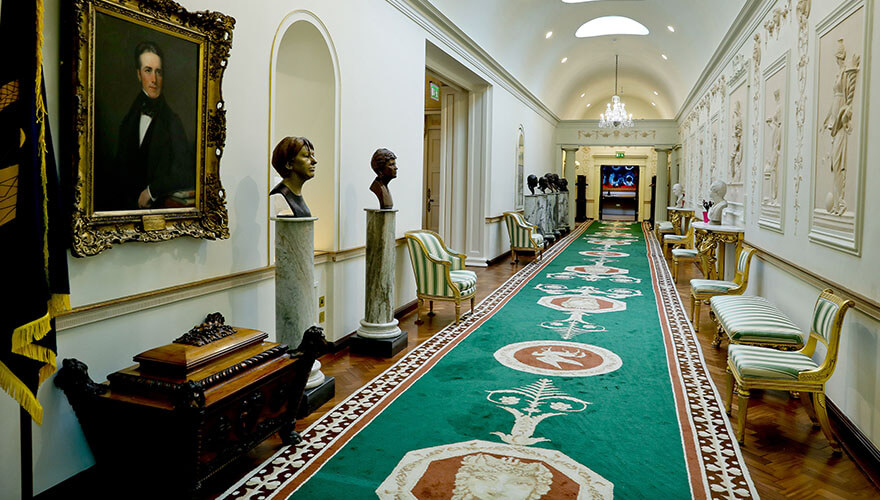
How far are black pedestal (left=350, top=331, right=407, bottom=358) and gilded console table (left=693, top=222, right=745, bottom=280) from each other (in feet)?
15.1

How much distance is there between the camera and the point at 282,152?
172 inches

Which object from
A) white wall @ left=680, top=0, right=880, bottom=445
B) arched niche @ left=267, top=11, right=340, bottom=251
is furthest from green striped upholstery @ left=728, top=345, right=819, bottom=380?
arched niche @ left=267, top=11, right=340, bottom=251

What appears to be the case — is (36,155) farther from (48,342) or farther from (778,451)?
(778,451)

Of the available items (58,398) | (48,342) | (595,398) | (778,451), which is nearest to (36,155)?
(48,342)

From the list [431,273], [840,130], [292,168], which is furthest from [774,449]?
[431,273]

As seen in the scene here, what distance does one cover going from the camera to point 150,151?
3.50m

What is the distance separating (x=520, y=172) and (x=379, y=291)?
31.8 feet

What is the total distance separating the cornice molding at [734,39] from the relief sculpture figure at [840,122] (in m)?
2.91

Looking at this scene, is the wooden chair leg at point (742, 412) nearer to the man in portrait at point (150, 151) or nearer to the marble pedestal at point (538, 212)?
the man in portrait at point (150, 151)

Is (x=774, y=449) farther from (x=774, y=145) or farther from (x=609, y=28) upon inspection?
(x=609, y=28)

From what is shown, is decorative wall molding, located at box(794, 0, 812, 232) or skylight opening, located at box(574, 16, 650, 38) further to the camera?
skylight opening, located at box(574, 16, 650, 38)

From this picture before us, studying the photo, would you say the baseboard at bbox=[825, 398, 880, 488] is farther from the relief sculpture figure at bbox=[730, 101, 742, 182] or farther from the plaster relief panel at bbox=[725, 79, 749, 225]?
the relief sculpture figure at bbox=[730, 101, 742, 182]

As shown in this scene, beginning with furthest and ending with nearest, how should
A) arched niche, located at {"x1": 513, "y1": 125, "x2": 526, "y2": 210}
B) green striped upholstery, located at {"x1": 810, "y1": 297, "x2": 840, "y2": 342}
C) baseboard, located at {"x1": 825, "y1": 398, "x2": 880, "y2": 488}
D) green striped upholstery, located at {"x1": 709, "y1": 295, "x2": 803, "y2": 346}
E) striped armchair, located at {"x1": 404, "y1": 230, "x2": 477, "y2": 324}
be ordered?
arched niche, located at {"x1": 513, "y1": 125, "x2": 526, "y2": 210} < striped armchair, located at {"x1": 404, "y1": 230, "x2": 477, "y2": 324} < green striped upholstery, located at {"x1": 709, "y1": 295, "x2": 803, "y2": 346} < green striped upholstery, located at {"x1": 810, "y1": 297, "x2": 840, "y2": 342} < baseboard, located at {"x1": 825, "y1": 398, "x2": 880, "y2": 488}

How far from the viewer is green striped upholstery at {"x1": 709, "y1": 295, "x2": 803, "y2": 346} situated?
4.66 m
